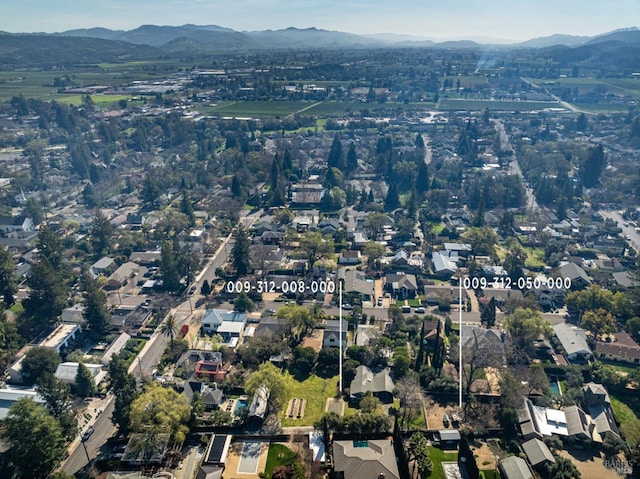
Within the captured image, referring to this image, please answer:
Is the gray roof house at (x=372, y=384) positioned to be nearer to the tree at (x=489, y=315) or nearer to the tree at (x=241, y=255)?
the tree at (x=489, y=315)

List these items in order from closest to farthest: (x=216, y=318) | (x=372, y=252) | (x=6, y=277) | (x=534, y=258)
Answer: (x=216, y=318) → (x=6, y=277) → (x=372, y=252) → (x=534, y=258)

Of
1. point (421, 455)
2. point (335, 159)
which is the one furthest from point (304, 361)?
point (335, 159)

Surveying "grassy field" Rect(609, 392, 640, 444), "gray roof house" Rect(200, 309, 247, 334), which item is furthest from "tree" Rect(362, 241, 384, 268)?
"grassy field" Rect(609, 392, 640, 444)

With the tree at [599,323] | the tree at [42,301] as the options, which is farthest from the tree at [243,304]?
the tree at [599,323]

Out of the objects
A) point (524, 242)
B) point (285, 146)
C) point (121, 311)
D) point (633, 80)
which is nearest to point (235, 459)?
point (121, 311)

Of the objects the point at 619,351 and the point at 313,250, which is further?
the point at 313,250

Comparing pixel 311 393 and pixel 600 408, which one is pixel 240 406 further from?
pixel 600 408

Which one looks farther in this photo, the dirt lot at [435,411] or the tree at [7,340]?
the tree at [7,340]
